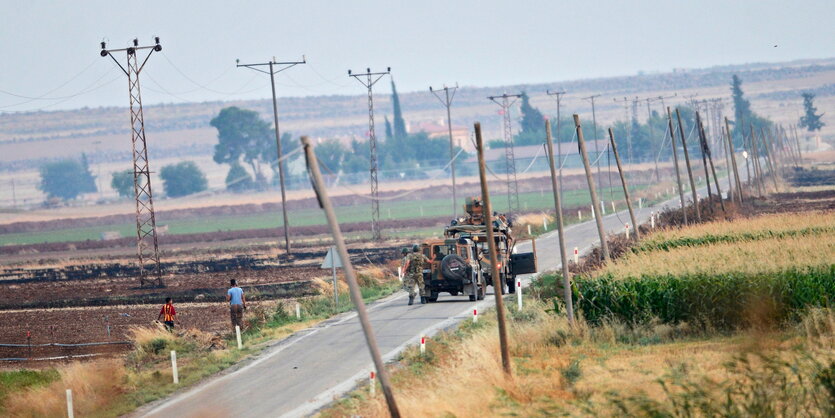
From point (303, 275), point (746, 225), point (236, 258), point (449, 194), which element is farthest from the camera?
point (449, 194)

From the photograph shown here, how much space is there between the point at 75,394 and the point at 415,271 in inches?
578

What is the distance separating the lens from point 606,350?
27.8 meters

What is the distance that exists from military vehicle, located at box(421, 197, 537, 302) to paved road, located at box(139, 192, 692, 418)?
2.14 ft

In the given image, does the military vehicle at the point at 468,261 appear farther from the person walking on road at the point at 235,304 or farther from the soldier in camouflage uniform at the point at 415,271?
the person walking on road at the point at 235,304

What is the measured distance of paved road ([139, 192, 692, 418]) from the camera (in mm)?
24625

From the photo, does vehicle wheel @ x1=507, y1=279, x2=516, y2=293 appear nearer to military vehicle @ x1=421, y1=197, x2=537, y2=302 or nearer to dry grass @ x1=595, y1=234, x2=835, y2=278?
military vehicle @ x1=421, y1=197, x2=537, y2=302

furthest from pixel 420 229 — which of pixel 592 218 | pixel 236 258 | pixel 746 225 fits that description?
pixel 746 225

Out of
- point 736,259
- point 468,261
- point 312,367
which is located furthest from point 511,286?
point 312,367

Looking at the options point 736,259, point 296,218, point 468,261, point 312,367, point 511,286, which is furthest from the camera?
point 296,218

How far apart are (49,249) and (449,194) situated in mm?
82954

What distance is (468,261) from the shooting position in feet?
128

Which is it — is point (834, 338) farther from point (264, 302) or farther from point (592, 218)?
point (592, 218)

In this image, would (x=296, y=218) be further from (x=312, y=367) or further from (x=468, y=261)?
(x=312, y=367)

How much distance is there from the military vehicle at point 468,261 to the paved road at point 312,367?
65cm
